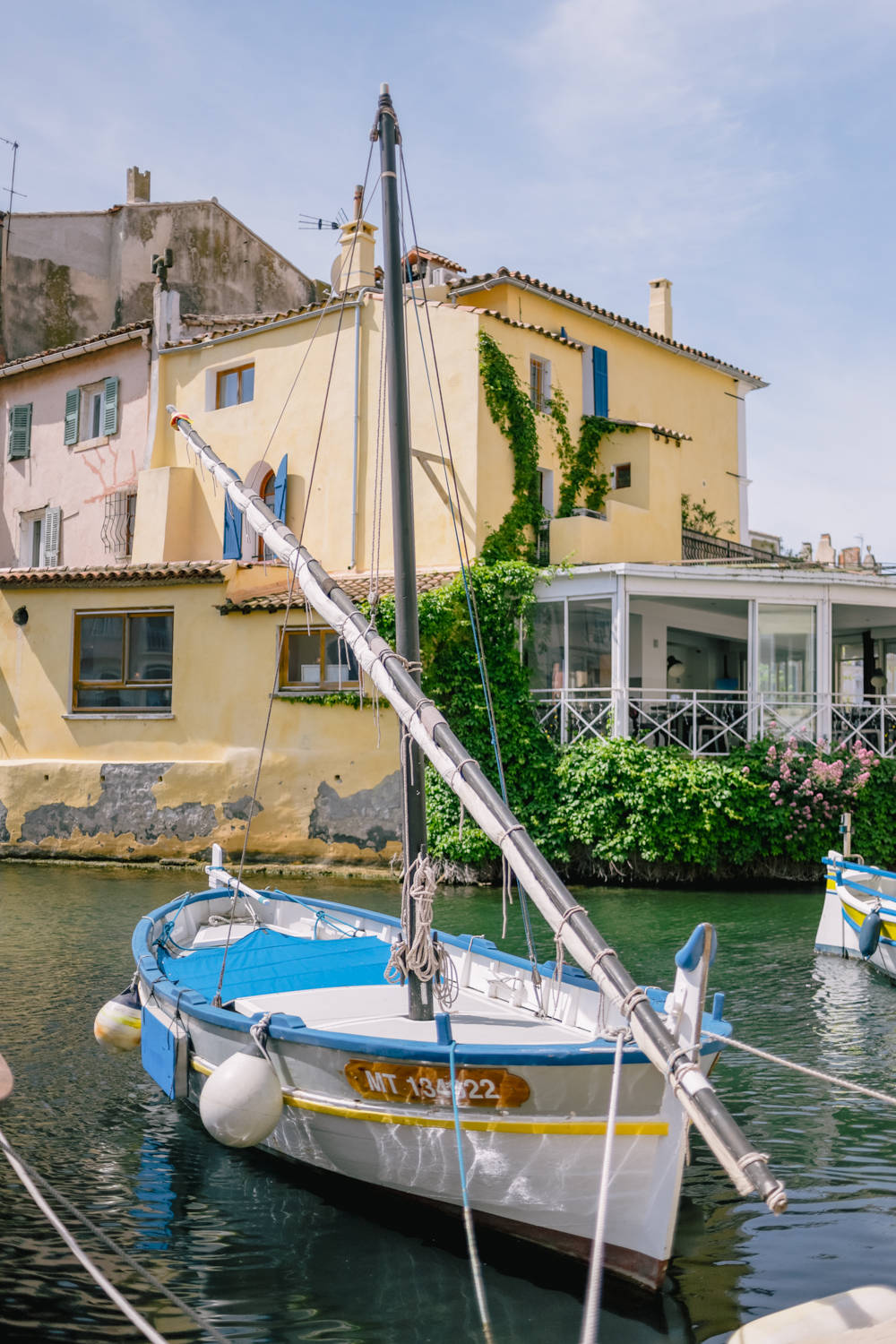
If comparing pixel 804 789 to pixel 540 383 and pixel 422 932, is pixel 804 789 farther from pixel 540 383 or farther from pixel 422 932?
pixel 422 932

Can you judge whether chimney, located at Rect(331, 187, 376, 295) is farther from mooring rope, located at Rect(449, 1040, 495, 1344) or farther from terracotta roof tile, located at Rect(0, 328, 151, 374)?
mooring rope, located at Rect(449, 1040, 495, 1344)

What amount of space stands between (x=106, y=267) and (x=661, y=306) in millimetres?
14183

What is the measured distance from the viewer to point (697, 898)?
1620cm

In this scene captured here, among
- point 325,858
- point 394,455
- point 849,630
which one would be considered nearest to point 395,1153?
point 394,455

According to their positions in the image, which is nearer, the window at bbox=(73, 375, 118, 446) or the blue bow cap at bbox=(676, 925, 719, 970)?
the blue bow cap at bbox=(676, 925, 719, 970)

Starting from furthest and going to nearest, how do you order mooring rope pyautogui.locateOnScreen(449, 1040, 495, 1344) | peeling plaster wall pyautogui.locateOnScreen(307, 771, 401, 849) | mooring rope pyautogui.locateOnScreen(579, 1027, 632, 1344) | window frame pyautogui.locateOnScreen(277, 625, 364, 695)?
window frame pyautogui.locateOnScreen(277, 625, 364, 695) < peeling plaster wall pyautogui.locateOnScreen(307, 771, 401, 849) < mooring rope pyautogui.locateOnScreen(449, 1040, 495, 1344) < mooring rope pyautogui.locateOnScreen(579, 1027, 632, 1344)

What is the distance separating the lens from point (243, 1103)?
609cm

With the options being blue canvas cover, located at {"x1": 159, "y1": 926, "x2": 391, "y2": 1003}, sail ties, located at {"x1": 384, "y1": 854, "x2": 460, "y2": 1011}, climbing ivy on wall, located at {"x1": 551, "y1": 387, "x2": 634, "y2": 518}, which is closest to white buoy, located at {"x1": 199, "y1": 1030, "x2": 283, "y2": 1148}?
sail ties, located at {"x1": 384, "y1": 854, "x2": 460, "y2": 1011}

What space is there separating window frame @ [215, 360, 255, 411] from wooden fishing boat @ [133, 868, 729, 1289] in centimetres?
1670

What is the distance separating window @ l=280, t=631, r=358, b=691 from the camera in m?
18.8

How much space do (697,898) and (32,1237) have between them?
39.1 ft

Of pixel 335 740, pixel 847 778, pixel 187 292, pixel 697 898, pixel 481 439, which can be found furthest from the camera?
pixel 187 292

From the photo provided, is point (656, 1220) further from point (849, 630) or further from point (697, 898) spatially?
point (849, 630)

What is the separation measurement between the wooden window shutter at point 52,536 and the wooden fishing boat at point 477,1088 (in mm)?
19872
